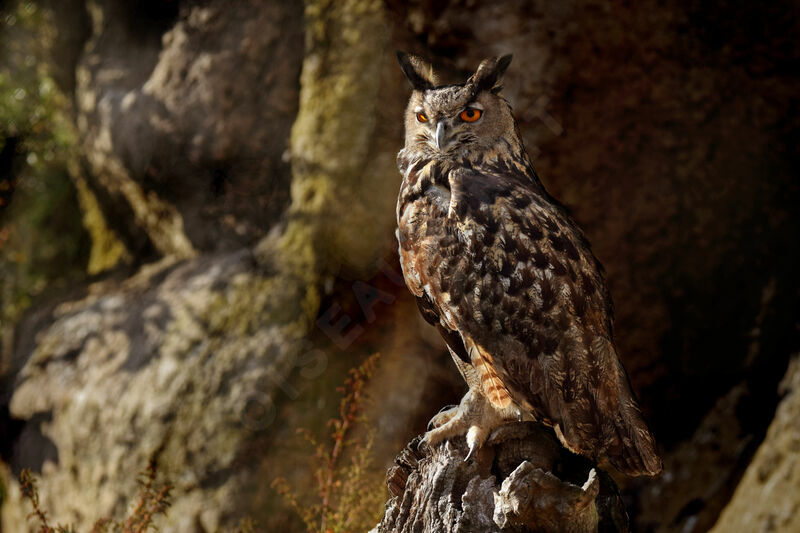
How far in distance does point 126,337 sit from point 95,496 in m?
0.73

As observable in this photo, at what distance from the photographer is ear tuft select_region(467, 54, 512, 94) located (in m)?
1.71

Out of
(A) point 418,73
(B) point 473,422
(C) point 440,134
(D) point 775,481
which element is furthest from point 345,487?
(D) point 775,481

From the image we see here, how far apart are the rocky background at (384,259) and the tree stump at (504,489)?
907 mm

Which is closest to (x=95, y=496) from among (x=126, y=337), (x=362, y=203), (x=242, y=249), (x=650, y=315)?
(x=126, y=337)

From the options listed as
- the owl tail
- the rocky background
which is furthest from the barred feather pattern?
the rocky background

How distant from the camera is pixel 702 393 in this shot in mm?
2951

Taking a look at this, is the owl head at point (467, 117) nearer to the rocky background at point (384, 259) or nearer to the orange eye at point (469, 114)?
the orange eye at point (469, 114)

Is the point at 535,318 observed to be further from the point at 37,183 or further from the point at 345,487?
the point at 37,183

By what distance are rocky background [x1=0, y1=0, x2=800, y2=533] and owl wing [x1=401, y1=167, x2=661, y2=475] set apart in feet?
3.67

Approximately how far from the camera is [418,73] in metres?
1.86

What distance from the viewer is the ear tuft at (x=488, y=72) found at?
171 cm

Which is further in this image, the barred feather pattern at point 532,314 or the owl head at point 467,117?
the owl head at point 467,117

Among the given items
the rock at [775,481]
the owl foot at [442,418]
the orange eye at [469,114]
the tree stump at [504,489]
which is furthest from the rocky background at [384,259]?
the orange eye at [469,114]

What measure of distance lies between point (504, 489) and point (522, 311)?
0.41 m
